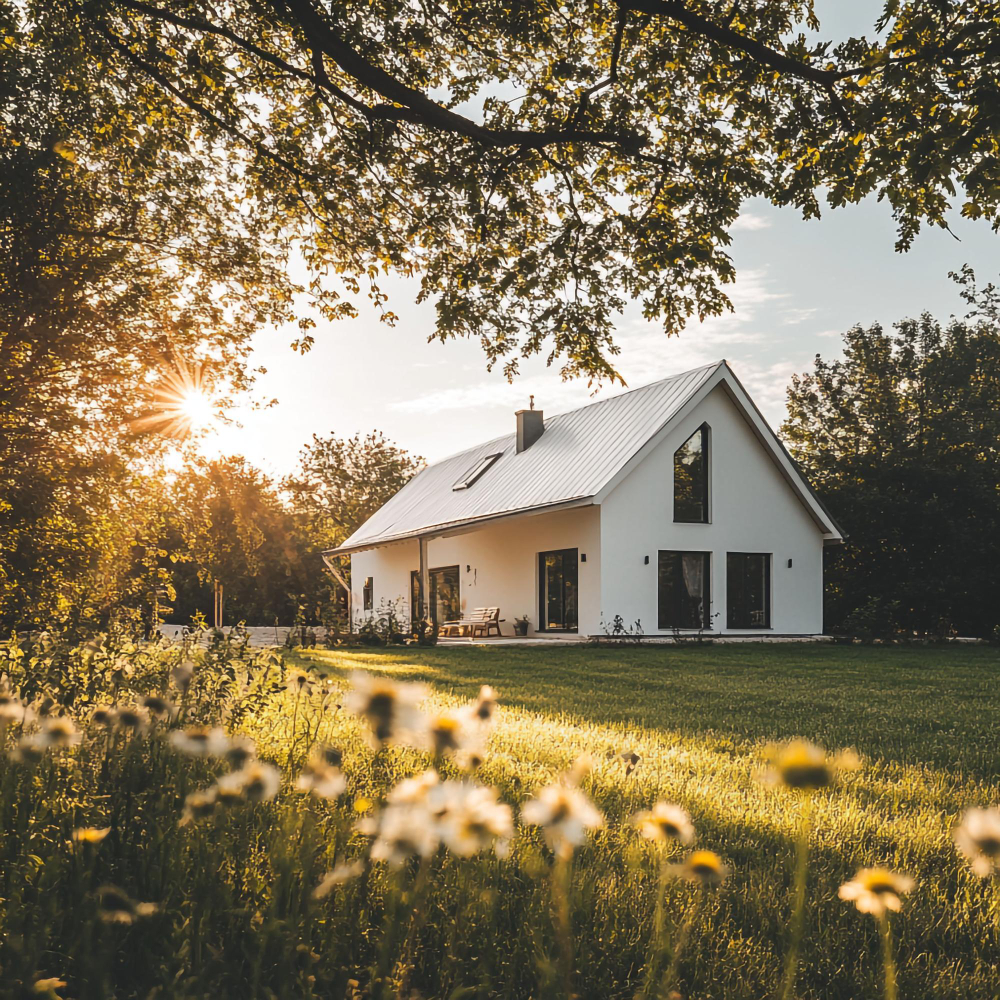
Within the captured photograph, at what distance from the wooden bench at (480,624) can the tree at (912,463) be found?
28.4 ft

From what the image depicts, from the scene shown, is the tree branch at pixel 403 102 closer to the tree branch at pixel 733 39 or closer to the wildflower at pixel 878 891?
the tree branch at pixel 733 39

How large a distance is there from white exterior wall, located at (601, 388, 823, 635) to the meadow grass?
13260 mm

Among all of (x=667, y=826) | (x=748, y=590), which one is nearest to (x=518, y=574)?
(x=748, y=590)

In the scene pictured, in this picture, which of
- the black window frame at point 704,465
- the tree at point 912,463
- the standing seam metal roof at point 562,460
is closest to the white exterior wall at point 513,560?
the standing seam metal roof at point 562,460

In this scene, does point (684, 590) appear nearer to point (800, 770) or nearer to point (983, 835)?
point (983, 835)

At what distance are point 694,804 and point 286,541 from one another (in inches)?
1454

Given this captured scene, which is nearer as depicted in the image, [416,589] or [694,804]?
[694,804]

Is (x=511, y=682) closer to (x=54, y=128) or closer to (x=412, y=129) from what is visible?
(x=412, y=129)

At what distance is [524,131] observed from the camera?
6918mm

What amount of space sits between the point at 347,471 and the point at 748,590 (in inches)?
1263

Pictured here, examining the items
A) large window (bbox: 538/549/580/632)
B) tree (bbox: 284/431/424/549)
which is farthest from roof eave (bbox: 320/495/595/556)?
tree (bbox: 284/431/424/549)

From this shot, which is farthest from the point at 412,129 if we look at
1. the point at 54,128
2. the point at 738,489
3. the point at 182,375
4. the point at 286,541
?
the point at 286,541

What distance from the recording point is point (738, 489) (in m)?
20.2

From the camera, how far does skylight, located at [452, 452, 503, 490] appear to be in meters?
24.8
